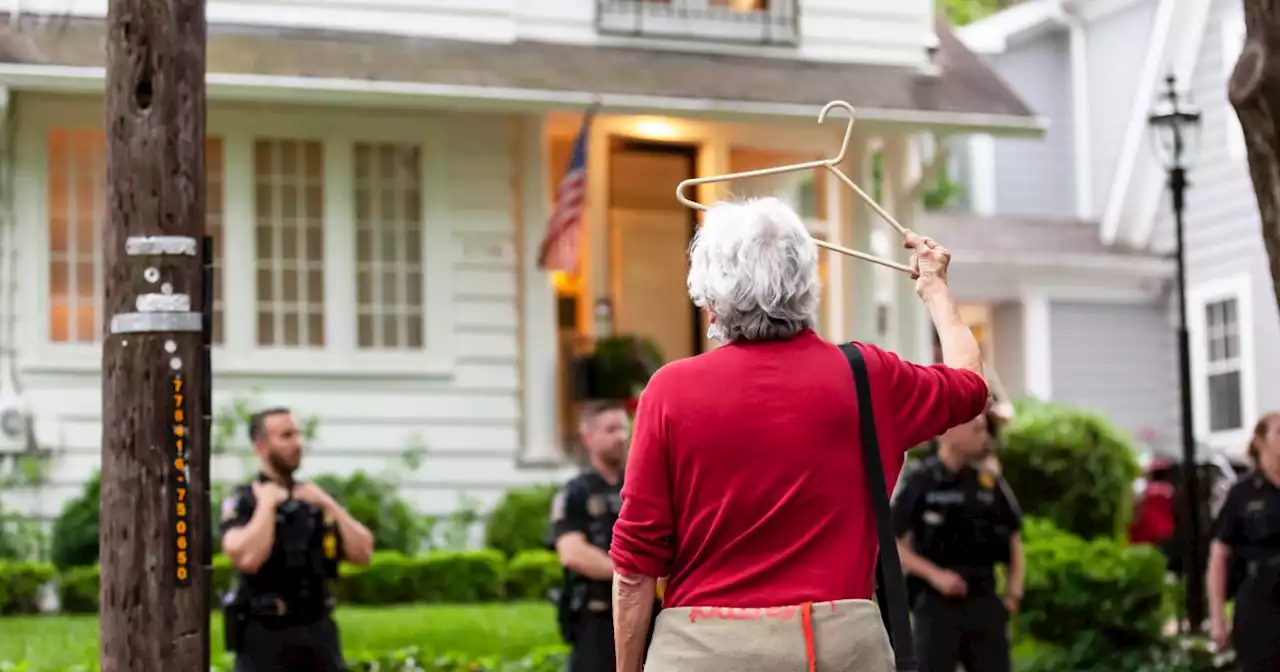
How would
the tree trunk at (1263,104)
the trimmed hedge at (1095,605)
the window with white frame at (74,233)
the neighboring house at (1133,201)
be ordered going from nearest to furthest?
the tree trunk at (1263,104) < the trimmed hedge at (1095,605) < the window with white frame at (74,233) < the neighboring house at (1133,201)

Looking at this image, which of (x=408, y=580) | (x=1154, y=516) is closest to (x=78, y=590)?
(x=408, y=580)

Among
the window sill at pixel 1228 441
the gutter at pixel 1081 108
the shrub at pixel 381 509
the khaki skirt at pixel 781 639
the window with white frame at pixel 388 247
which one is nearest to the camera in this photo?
the khaki skirt at pixel 781 639

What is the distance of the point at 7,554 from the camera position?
15234 mm

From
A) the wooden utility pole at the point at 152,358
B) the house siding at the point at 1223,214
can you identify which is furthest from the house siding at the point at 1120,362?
the wooden utility pole at the point at 152,358

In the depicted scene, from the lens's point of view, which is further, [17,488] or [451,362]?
[451,362]

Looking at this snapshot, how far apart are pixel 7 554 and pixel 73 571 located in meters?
0.98

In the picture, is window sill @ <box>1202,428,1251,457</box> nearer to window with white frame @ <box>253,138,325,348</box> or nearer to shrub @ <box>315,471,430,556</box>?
shrub @ <box>315,471,430,556</box>

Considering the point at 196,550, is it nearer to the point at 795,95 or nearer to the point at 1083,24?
the point at 795,95

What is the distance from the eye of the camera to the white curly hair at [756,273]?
4523mm

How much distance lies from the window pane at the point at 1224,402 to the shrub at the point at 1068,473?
575 centimetres

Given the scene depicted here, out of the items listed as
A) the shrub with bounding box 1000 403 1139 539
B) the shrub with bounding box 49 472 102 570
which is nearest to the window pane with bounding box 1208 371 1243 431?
the shrub with bounding box 1000 403 1139 539

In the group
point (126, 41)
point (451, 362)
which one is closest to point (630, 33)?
point (451, 362)

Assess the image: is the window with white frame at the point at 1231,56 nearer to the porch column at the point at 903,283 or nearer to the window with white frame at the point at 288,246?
the porch column at the point at 903,283

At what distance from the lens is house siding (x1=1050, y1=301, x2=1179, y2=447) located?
2650 cm
